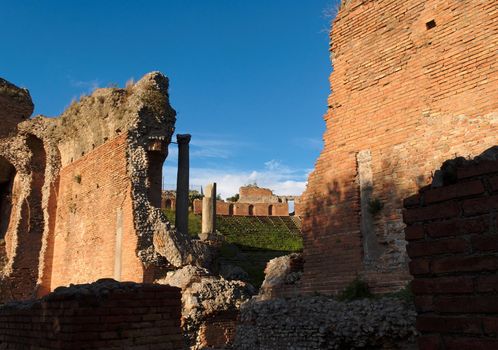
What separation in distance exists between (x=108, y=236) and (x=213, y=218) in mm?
11433

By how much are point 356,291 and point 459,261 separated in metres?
5.12

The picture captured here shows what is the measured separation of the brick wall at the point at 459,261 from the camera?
81.7 inches

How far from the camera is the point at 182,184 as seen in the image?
44.8 feet

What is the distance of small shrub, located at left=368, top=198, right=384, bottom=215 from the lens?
7422mm

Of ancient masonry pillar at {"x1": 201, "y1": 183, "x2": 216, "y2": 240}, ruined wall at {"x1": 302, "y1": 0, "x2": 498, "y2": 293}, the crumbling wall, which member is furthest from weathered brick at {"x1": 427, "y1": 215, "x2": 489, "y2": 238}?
ancient masonry pillar at {"x1": 201, "y1": 183, "x2": 216, "y2": 240}

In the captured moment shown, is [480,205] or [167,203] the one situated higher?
[167,203]

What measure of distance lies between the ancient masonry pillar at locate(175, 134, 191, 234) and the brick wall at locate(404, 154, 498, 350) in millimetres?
11298

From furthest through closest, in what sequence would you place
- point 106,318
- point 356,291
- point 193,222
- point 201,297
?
point 193,222 → point 201,297 → point 356,291 → point 106,318

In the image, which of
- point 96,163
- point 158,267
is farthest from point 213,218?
point 158,267

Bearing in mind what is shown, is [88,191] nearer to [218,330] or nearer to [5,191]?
[218,330]

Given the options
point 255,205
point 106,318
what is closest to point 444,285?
point 106,318

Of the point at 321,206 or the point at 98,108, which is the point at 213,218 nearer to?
the point at 98,108

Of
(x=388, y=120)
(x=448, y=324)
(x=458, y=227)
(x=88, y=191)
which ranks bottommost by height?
(x=448, y=324)

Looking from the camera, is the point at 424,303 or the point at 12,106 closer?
the point at 424,303
